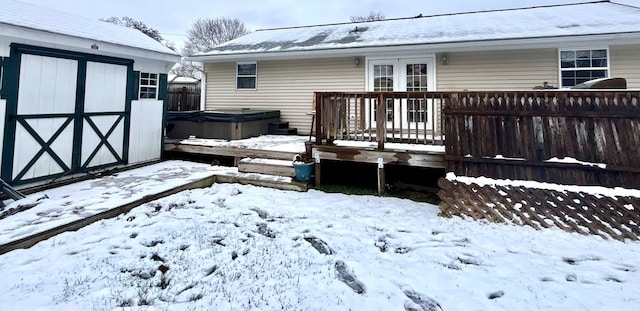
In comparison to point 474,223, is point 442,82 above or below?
above

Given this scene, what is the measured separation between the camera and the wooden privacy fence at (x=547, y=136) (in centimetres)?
398

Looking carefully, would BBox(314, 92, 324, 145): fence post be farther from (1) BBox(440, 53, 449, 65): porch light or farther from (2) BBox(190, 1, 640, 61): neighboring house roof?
(1) BBox(440, 53, 449, 65): porch light

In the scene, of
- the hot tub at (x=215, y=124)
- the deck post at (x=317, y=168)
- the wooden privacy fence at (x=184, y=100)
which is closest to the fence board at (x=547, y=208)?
the deck post at (x=317, y=168)

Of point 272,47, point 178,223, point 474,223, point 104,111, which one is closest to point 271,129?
point 272,47

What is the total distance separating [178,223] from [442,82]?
6910 millimetres

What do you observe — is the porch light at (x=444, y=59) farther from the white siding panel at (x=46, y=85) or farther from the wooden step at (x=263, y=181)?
the white siding panel at (x=46, y=85)

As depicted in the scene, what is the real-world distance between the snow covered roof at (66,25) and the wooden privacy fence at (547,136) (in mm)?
5631

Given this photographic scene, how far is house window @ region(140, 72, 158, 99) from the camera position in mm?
6812

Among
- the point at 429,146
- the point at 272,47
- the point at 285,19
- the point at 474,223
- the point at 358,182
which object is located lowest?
the point at 474,223

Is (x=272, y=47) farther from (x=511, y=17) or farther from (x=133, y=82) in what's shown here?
(x=511, y=17)

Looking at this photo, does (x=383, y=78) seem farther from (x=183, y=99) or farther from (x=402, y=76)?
(x=183, y=99)

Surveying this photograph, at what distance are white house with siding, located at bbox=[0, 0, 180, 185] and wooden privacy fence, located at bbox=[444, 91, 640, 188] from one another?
5.68 metres

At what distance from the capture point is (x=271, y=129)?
9516 mm

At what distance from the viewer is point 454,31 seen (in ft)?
28.4
